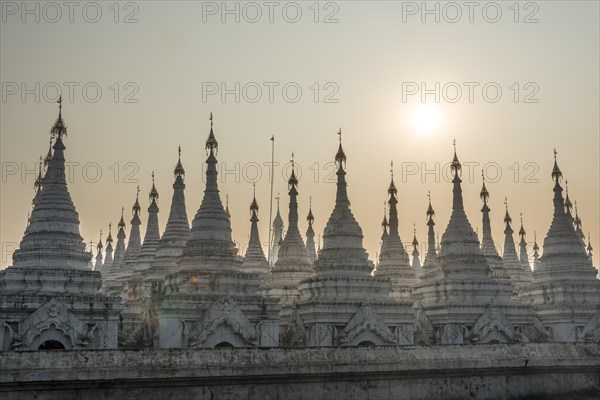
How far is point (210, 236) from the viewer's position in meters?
45.1

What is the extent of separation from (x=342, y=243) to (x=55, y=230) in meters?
18.4

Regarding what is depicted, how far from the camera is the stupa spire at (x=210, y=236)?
43688mm

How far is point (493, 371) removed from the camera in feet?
75.0

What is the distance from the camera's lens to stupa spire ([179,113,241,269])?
4369 centimetres

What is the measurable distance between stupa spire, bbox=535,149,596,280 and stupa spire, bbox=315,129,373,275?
57.1ft

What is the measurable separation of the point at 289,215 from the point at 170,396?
37308mm

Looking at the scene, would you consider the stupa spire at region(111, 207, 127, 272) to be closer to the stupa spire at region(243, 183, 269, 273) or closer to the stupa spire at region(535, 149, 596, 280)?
the stupa spire at region(243, 183, 269, 273)

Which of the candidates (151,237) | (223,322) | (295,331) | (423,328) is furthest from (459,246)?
(151,237)

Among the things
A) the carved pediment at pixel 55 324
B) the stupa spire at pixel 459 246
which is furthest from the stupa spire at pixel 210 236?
the stupa spire at pixel 459 246

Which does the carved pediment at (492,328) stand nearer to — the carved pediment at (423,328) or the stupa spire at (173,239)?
the carved pediment at (423,328)

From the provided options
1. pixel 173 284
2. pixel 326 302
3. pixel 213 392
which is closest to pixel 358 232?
pixel 326 302

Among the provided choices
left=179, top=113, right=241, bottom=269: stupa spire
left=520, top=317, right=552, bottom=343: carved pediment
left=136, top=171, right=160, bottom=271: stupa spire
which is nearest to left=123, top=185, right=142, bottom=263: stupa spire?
left=136, top=171, right=160, bottom=271: stupa spire

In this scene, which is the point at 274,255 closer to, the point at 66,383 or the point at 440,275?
the point at 440,275

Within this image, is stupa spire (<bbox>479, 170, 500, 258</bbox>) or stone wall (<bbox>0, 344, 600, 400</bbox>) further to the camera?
stupa spire (<bbox>479, 170, 500, 258</bbox>)
